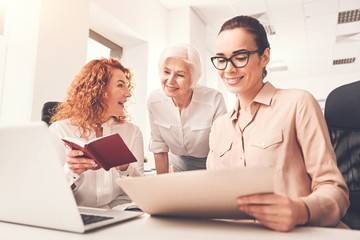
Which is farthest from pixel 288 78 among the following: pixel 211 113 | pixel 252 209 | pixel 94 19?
pixel 252 209

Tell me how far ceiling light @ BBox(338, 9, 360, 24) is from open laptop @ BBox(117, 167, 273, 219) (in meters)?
4.90

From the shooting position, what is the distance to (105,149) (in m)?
1.06

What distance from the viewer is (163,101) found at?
6.43 ft

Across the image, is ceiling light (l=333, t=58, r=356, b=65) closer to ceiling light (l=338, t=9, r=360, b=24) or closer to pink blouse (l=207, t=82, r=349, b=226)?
ceiling light (l=338, t=9, r=360, b=24)

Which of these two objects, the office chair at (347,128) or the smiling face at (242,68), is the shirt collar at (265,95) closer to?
the smiling face at (242,68)

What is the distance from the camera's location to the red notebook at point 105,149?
102cm

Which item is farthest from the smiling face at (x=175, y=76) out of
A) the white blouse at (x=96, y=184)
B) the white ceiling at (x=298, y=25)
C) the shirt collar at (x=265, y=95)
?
the white ceiling at (x=298, y=25)

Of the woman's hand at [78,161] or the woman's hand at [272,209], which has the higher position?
the woman's hand at [78,161]

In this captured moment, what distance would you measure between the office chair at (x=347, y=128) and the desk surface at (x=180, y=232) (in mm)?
865

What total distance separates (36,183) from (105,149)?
52 centimetres

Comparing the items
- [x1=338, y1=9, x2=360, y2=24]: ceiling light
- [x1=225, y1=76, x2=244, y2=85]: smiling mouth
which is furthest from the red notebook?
[x1=338, y1=9, x2=360, y2=24]: ceiling light

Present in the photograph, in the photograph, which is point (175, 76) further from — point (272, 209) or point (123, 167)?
point (272, 209)

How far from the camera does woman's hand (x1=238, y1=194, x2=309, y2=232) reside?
0.54 m

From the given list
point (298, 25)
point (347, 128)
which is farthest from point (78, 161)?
point (298, 25)
